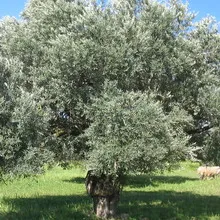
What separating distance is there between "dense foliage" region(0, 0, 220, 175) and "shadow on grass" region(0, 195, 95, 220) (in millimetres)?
2523

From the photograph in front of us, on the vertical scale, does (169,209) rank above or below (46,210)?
above

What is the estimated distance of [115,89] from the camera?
13.3 meters

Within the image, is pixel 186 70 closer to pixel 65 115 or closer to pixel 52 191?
pixel 65 115

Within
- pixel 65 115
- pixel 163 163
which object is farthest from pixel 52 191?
pixel 163 163

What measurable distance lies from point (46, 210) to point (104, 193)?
3.30 metres

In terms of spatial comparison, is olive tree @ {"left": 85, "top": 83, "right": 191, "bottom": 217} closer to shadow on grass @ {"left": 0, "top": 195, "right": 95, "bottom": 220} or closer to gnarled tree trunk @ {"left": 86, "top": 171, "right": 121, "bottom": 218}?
gnarled tree trunk @ {"left": 86, "top": 171, "right": 121, "bottom": 218}

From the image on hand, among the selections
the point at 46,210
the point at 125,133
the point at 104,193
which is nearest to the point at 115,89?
the point at 125,133

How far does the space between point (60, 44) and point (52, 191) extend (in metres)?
15.7

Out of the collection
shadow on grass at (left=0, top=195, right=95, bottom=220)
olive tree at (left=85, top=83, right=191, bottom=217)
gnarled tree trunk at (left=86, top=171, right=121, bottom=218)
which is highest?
olive tree at (left=85, top=83, right=191, bottom=217)

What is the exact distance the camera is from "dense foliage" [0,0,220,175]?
12.7m

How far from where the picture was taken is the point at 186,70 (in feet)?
50.2

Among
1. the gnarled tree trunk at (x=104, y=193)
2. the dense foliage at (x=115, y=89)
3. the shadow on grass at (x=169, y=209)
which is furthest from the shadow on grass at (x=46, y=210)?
the dense foliage at (x=115, y=89)

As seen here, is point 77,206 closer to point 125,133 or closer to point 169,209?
point 169,209

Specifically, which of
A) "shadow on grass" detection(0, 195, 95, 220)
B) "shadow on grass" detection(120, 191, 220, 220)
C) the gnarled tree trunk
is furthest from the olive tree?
"shadow on grass" detection(120, 191, 220, 220)
